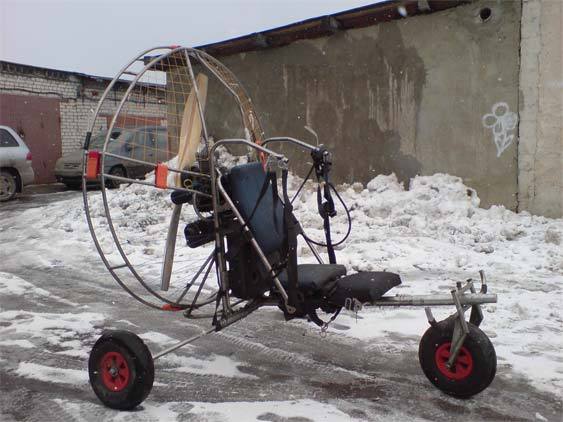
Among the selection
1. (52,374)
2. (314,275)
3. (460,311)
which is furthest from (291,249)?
(52,374)

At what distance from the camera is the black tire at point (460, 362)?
122 inches

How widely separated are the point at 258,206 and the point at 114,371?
1.39 m

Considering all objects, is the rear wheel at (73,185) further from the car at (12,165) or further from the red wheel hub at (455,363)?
the red wheel hub at (455,363)

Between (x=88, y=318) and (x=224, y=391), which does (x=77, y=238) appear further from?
(x=224, y=391)

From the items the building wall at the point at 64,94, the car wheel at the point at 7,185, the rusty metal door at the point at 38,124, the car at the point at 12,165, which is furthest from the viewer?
the building wall at the point at 64,94

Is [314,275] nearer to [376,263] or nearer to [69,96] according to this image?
[376,263]

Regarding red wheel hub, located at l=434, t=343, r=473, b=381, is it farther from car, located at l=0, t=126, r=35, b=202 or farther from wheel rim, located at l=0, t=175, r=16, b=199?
wheel rim, located at l=0, t=175, r=16, b=199

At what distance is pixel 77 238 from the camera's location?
8.79 meters

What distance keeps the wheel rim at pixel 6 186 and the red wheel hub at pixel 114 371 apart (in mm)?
11434

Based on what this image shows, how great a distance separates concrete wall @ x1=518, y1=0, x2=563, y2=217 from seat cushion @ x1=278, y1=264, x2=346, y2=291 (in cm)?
580

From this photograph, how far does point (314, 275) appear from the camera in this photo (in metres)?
3.54

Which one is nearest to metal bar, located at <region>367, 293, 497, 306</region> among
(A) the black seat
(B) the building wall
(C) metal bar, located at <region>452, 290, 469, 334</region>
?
(C) metal bar, located at <region>452, 290, 469, 334</region>

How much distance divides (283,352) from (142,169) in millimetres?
11777

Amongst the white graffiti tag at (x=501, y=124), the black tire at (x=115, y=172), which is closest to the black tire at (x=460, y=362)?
the white graffiti tag at (x=501, y=124)
